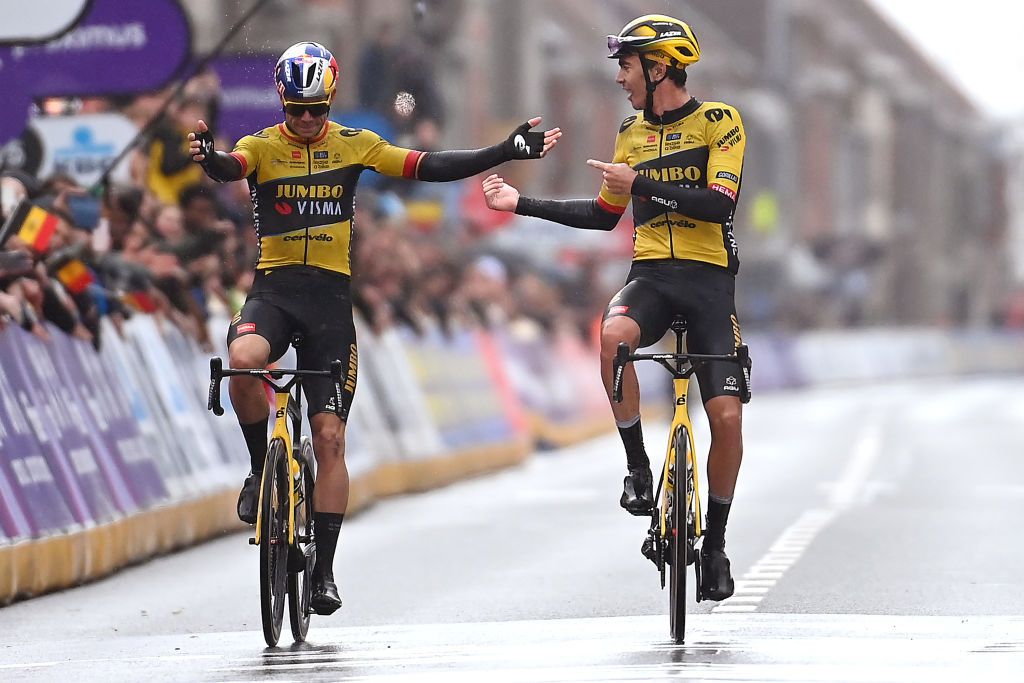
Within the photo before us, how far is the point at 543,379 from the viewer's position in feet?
89.7

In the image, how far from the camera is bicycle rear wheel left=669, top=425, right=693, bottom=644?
8.83m

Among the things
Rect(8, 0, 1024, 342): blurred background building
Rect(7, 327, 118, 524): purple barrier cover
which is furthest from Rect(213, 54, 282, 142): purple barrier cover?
Rect(7, 327, 118, 524): purple barrier cover

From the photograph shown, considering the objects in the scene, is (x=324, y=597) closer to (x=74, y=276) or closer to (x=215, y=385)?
(x=215, y=385)

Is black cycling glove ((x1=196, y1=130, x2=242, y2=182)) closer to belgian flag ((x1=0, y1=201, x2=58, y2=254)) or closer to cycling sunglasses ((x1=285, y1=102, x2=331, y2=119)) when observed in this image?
cycling sunglasses ((x1=285, y1=102, x2=331, y2=119))

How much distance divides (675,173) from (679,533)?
1.47 m

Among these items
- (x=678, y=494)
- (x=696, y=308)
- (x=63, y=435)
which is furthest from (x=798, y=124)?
(x=678, y=494)

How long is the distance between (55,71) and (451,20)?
23921 millimetres

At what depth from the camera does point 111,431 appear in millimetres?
12930

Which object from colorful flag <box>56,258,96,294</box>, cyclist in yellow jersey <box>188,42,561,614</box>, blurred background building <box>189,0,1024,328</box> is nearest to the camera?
cyclist in yellow jersey <box>188,42,561,614</box>

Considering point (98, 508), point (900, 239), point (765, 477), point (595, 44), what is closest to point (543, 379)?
point (765, 477)

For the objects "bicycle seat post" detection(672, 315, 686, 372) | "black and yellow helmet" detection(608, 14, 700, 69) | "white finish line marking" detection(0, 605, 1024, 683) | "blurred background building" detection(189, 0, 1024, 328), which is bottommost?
"white finish line marking" detection(0, 605, 1024, 683)

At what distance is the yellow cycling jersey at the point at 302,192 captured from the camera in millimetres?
9258

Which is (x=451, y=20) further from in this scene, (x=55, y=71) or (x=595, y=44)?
(x=55, y=71)

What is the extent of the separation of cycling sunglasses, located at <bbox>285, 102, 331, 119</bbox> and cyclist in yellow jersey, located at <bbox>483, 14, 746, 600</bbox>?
76cm
